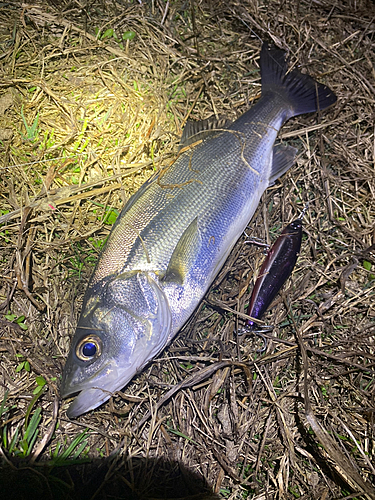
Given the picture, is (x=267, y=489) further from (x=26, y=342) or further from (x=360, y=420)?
(x=26, y=342)

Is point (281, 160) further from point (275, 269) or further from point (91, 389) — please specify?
point (91, 389)

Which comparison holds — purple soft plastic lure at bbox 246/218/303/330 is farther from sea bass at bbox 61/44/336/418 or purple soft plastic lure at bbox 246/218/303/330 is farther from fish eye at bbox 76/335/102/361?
fish eye at bbox 76/335/102/361

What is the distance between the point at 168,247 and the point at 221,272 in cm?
69

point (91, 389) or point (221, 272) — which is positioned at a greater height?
point (221, 272)

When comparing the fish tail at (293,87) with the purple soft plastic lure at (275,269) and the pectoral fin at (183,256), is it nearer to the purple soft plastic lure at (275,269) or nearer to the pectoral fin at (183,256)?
the purple soft plastic lure at (275,269)

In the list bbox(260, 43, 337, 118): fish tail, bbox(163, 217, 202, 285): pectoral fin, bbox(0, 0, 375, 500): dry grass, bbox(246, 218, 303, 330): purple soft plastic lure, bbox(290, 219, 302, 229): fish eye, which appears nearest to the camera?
bbox(163, 217, 202, 285): pectoral fin

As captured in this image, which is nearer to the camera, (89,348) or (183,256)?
(89,348)

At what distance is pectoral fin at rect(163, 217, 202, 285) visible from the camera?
2309mm

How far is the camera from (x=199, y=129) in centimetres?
286

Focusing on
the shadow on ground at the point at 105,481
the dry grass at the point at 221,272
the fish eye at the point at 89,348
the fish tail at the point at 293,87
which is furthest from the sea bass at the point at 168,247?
the shadow on ground at the point at 105,481

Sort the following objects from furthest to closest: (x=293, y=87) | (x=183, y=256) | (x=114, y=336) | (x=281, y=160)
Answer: (x=293, y=87)
(x=281, y=160)
(x=183, y=256)
(x=114, y=336)

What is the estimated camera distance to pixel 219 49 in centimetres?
328

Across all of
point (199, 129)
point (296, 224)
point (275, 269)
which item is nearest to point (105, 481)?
point (275, 269)

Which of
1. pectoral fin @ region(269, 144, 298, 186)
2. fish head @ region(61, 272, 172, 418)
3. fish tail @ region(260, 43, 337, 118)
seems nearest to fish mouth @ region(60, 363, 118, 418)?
fish head @ region(61, 272, 172, 418)
